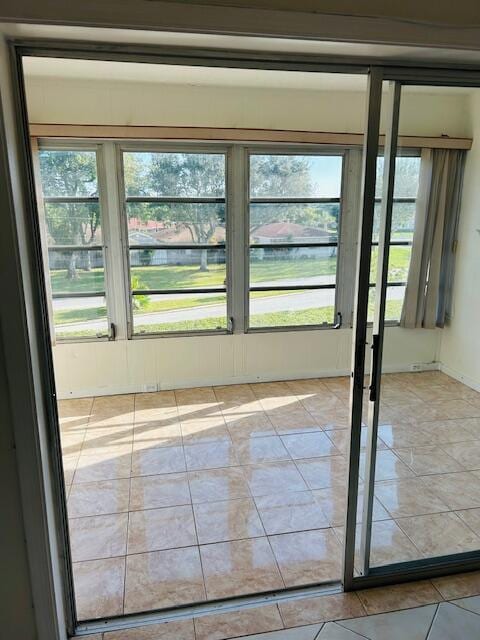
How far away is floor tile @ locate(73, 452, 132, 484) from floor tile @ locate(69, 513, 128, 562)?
0.42 m

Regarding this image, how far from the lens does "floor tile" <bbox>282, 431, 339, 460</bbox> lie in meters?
3.32

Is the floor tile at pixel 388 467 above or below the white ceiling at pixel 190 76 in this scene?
below

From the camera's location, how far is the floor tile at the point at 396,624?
6.09 ft

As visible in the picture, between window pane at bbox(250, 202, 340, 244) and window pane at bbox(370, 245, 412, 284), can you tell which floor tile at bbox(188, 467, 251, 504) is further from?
window pane at bbox(250, 202, 340, 244)

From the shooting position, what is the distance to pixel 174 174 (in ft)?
13.8

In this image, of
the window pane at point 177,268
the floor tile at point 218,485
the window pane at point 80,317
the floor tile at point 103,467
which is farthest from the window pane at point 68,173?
the floor tile at point 218,485

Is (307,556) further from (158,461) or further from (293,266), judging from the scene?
(293,266)

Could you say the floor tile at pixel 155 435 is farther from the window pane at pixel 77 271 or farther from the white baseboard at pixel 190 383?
the window pane at pixel 77 271

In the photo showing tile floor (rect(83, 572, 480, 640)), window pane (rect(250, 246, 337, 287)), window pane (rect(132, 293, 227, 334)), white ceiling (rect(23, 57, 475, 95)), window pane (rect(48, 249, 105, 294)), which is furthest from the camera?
window pane (rect(250, 246, 337, 287))

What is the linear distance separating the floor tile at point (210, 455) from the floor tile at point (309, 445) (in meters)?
0.42

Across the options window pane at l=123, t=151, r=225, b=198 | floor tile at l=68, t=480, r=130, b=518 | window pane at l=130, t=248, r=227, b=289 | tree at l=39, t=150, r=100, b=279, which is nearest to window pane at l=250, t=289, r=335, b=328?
window pane at l=130, t=248, r=227, b=289

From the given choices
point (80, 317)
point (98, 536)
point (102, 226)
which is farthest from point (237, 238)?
point (98, 536)

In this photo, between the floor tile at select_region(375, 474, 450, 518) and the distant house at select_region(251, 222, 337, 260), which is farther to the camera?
the distant house at select_region(251, 222, 337, 260)

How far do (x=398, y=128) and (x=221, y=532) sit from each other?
2.12 meters
